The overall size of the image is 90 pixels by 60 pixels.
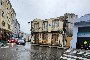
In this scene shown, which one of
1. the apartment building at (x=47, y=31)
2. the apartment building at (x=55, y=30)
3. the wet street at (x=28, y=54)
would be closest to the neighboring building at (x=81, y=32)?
the apartment building at (x=55, y=30)

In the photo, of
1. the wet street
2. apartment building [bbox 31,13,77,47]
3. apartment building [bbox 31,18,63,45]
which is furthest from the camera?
apartment building [bbox 31,18,63,45]

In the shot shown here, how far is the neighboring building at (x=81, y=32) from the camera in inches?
1480

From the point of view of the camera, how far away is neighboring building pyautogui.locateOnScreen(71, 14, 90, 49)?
37.6 metres

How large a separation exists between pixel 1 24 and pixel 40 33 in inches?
469

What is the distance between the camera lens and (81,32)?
128 feet

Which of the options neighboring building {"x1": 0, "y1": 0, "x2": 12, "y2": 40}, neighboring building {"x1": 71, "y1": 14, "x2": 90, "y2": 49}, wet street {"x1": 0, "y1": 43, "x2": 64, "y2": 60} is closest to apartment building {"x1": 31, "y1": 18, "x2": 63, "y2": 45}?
neighboring building {"x1": 0, "y1": 0, "x2": 12, "y2": 40}

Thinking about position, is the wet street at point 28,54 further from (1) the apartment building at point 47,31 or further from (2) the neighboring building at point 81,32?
(1) the apartment building at point 47,31

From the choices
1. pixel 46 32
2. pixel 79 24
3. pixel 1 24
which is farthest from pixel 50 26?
pixel 79 24

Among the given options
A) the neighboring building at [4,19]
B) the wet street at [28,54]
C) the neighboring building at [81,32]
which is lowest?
the wet street at [28,54]

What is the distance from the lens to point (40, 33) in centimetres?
6250

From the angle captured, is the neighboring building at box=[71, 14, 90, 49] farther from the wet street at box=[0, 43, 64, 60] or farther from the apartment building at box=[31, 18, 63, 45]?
the apartment building at box=[31, 18, 63, 45]

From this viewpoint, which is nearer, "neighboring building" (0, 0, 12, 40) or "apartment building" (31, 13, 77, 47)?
"apartment building" (31, 13, 77, 47)

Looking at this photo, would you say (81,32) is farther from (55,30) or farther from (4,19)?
(4,19)

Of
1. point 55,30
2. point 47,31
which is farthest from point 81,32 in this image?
point 47,31
